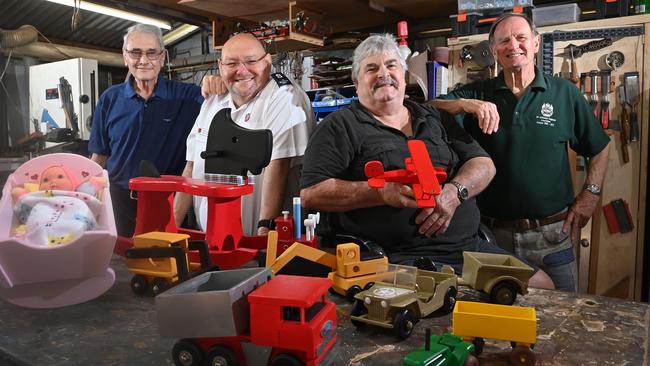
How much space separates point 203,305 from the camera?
0.76 m

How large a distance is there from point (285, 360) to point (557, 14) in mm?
2536

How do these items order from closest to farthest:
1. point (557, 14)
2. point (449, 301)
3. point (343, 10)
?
point (449, 301)
point (557, 14)
point (343, 10)

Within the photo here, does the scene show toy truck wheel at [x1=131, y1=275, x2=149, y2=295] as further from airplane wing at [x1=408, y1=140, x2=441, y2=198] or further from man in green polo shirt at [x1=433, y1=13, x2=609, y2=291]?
man in green polo shirt at [x1=433, y1=13, x2=609, y2=291]

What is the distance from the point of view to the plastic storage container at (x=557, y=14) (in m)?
2.60

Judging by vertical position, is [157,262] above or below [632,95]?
below

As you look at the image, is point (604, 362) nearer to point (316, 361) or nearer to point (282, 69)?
point (316, 361)

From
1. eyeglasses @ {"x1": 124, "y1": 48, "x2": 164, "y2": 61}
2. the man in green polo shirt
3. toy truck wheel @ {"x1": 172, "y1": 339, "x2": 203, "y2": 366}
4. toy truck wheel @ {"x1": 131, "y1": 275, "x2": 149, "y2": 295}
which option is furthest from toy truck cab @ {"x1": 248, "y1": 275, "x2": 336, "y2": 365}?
eyeglasses @ {"x1": 124, "y1": 48, "x2": 164, "y2": 61}

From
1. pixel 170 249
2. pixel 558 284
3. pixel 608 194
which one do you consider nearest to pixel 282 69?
pixel 608 194

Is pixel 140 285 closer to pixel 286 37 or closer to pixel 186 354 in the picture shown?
pixel 186 354

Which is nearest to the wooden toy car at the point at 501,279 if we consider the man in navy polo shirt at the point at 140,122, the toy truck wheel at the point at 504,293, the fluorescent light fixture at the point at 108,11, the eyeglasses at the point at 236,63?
the toy truck wheel at the point at 504,293

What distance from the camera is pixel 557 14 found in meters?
2.63

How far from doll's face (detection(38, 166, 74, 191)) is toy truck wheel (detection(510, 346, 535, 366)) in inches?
40.7

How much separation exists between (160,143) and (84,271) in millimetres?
1015

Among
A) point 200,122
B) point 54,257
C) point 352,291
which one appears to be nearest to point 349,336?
point 352,291
